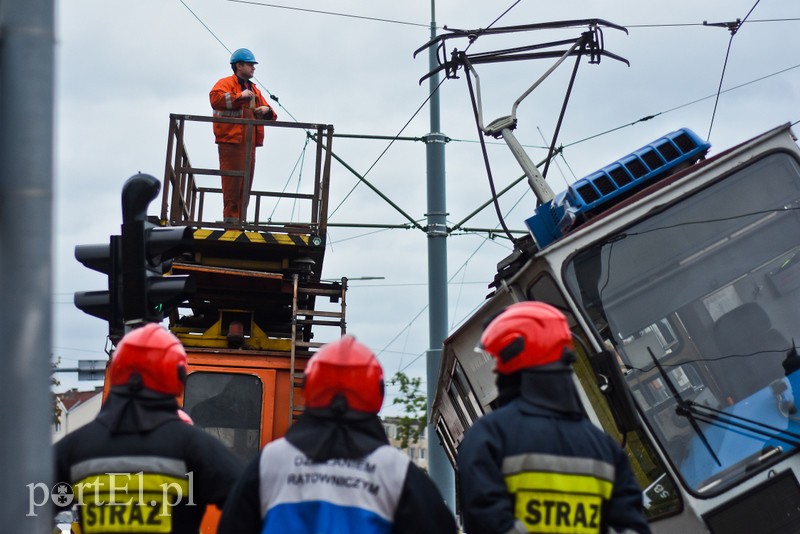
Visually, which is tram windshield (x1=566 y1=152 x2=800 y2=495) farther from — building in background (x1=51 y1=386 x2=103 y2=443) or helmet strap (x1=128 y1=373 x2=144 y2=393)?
building in background (x1=51 y1=386 x2=103 y2=443)

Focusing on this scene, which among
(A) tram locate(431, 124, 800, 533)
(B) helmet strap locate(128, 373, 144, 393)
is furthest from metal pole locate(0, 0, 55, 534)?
(A) tram locate(431, 124, 800, 533)

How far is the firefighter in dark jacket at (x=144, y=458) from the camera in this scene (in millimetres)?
4340

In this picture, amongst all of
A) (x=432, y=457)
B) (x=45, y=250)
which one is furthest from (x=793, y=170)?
(x=432, y=457)

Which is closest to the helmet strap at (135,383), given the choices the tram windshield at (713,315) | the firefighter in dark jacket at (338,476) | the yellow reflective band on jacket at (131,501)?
the yellow reflective band on jacket at (131,501)

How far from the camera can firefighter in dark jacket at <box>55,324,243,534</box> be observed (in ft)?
14.2

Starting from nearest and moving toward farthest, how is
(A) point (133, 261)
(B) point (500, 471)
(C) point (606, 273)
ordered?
(B) point (500, 471)
(C) point (606, 273)
(A) point (133, 261)

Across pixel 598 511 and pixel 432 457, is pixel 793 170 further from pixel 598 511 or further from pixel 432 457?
pixel 432 457

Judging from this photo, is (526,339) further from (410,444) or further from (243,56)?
(410,444)

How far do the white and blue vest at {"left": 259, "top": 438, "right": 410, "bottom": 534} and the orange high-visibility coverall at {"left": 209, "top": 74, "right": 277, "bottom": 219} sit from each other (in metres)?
7.14

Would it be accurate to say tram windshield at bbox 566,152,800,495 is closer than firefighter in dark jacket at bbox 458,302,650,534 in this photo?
No

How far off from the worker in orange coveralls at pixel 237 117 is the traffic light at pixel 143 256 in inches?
147

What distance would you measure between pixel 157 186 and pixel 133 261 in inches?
20.4

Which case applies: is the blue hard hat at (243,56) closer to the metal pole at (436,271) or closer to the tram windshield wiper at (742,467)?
the metal pole at (436,271)

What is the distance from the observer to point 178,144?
1093 cm
